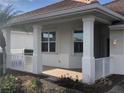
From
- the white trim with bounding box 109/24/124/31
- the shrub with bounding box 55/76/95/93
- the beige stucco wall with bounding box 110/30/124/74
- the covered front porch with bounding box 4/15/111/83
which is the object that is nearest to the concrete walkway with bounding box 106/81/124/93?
the shrub with bounding box 55/76/95/93

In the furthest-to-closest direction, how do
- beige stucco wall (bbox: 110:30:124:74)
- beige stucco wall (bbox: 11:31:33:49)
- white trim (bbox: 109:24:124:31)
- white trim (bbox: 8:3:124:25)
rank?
beige stucco wall (bbox: 11:31:33:49), beige stucco wall (bbox: 110:30:124:74), white trim (bbox: 109:24:124:31), white trim (bbox: 8:3:124:25)

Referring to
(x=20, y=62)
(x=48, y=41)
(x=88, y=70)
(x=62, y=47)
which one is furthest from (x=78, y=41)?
(x=88, y=70)

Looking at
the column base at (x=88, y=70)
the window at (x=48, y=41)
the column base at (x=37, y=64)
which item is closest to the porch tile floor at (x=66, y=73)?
the column base at (x=37, y=64)

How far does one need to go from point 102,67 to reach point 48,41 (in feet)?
21.3

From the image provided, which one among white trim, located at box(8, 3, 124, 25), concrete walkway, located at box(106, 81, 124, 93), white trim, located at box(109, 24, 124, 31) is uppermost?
white trim, located at box(8, 3, 124, 25)

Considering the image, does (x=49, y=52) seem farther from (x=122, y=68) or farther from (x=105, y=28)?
(x=122, y=68)

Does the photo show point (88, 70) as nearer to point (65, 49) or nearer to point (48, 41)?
point (65, 49)

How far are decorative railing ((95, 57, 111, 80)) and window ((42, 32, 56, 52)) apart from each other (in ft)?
17.7

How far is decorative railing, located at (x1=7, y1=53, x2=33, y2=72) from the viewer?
14.1m

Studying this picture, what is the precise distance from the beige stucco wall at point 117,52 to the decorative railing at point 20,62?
5.42 metres

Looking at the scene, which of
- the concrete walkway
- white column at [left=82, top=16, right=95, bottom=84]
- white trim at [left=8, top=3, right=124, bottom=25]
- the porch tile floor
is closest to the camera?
the concrete walkway

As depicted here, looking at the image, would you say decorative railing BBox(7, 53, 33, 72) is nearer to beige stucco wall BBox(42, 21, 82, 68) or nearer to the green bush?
beige stucco wall BBox(42, 21, 82, 68)

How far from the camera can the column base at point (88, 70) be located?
415 inches

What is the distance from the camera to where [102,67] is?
1202 cm
